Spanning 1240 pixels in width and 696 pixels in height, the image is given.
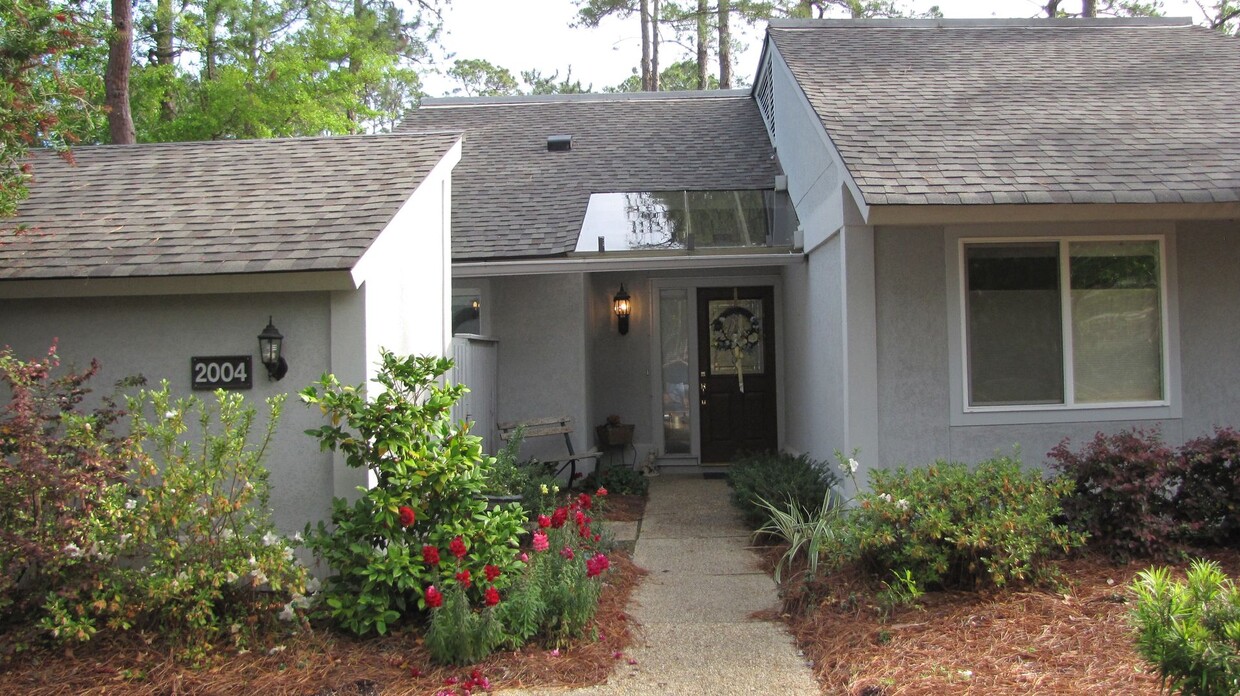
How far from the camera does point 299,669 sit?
15.2 ft

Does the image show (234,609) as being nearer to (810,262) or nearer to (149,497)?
(149,497)

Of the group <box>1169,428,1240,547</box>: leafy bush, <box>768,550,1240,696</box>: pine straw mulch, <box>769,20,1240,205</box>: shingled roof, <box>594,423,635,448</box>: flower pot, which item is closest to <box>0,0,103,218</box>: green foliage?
<box>769,20,1240,205</box>: shingled roof

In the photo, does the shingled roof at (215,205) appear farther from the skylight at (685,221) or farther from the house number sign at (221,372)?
the skylight at (685,221)

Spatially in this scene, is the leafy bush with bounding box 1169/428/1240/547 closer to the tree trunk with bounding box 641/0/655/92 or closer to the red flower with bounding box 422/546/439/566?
the red flower with bounding box 422/546/439/566

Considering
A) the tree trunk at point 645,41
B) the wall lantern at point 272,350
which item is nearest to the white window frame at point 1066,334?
the wall lantern at point 272,350

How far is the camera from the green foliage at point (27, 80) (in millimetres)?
5742

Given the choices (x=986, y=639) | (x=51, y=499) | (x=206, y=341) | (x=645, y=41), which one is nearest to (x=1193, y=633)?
(x=986, y=639)

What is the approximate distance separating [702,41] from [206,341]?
19.1 m

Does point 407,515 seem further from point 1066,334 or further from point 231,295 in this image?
point 1066,334

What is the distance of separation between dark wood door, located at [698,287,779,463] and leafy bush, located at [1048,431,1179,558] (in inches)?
200

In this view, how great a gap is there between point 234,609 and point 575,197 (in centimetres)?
717

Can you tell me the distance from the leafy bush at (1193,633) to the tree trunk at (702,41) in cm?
2038

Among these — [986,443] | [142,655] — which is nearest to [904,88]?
[986,443]

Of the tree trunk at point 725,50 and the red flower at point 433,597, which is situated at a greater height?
the tree trunk at point 725,50
